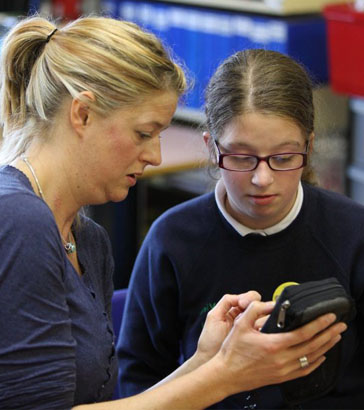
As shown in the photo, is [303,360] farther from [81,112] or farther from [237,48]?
[237,48]

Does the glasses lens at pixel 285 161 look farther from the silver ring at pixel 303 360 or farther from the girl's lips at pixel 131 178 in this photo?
the silver ring at pixel 303 360

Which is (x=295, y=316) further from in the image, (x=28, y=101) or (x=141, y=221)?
(x=141, y=221)

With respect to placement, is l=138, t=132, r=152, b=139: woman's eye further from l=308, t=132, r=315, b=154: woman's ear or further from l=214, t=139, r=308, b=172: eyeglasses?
l=308, t=132, r=315, b=154: woman's ear

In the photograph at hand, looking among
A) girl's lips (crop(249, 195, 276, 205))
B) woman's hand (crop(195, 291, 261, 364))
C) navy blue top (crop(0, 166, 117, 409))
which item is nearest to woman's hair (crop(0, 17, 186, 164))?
navy blue top (crop(0, 166, 117, 409))

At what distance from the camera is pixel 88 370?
130 centimetres

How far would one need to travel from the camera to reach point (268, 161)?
1.45 m

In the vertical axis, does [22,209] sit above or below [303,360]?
above

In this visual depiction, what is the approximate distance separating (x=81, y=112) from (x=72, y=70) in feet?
0.23

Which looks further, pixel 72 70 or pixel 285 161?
pixel 285 161

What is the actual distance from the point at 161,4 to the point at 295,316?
2.99 metres

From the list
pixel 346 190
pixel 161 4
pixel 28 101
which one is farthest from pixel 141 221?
pixel 28 101

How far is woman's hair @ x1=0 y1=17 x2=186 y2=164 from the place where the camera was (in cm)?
129

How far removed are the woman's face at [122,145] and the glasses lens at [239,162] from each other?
16 cm

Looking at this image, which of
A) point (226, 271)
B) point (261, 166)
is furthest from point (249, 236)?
point (261, 166)
